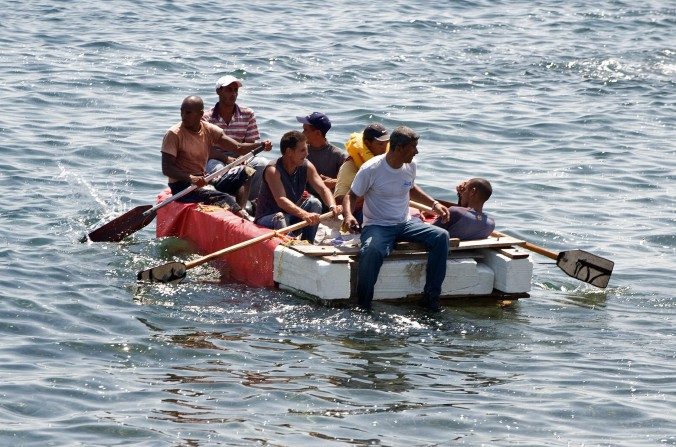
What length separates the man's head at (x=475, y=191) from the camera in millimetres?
12109

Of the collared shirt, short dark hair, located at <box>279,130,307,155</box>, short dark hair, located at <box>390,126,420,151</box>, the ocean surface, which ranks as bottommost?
the ocean surface

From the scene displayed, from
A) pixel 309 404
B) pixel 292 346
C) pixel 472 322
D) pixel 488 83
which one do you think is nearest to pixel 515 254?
pixel 472 322

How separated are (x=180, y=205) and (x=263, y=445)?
5404mm

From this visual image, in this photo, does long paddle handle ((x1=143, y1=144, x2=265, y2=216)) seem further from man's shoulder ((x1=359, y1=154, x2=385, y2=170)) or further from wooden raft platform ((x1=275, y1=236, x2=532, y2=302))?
man's shoulder ((x1=359, y1=154, x2=385, y2=170))

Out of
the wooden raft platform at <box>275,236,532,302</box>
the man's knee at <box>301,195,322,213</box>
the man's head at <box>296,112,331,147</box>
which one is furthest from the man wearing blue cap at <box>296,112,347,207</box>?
the wooden raft platform at <box>275,236,532,302</box>

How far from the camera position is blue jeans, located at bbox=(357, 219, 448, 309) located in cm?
1148

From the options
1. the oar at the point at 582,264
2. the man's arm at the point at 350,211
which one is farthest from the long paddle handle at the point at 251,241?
the oar at the point at 582,264

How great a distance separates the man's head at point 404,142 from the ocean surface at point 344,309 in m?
1.39

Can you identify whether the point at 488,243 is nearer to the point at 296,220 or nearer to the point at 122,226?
the point at 296,220

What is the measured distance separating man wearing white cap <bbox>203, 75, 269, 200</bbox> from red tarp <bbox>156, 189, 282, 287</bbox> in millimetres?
594

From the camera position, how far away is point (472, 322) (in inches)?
463

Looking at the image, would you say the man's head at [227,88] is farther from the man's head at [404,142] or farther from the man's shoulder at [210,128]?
the man's head at [404,142]

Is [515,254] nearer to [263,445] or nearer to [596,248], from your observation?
[596,248]

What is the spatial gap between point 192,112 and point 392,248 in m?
2.81
